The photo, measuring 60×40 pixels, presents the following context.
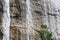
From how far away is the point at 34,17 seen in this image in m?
6.25

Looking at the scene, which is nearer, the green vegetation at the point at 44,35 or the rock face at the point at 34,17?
the rock face at the point at 34,17

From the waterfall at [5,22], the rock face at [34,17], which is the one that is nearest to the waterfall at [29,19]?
the rock face at [34,17]

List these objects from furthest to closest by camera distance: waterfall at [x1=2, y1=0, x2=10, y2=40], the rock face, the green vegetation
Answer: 1. the green vegetation
2. the rock face
3. waterfall at [x1=2, y1=0, x2=10, y2=40]

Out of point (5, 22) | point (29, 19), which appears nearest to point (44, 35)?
point (29, 19)

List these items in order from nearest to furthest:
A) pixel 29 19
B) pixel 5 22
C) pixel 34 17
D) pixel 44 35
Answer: pixel 5 22 → pixel 29 19 → pixel 44 35 → pixel 34 17

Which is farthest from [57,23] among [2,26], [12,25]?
[2,26]

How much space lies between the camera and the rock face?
5.24 metres

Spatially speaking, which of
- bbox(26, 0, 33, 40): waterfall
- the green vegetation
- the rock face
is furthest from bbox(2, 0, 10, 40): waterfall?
the green vegetation

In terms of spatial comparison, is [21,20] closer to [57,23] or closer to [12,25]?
[12,25]

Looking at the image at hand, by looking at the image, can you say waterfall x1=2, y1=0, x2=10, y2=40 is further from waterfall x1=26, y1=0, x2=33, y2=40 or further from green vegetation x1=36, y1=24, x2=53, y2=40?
green vegetation x1=36, y1=24, x2=53, y2=40

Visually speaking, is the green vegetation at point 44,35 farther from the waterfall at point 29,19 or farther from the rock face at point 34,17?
the waterfall at point 29,19

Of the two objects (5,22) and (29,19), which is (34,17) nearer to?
(29,19)

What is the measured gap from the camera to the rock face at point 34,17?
5238 mm

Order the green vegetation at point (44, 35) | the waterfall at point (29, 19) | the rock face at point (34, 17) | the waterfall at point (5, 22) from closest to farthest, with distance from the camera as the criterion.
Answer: the waterfall at point (5, 22) → the rock face at point (34, 17) → the waterfall at point (29, 19) → the green vegetation at point (44, 35)
